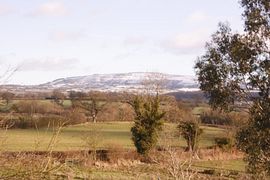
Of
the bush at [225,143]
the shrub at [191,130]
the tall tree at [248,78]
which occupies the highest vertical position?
the tall tree at [248,78]

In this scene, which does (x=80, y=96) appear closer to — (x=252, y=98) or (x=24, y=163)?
(x=252, y=98)

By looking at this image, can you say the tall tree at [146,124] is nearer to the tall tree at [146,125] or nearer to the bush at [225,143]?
the tall tree at [146,125]

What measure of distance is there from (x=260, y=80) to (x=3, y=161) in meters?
14.9

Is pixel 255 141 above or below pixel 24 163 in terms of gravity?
below

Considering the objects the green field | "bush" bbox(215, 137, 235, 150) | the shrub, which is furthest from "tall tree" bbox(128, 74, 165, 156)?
"bush" bbox(215, 137, 235, 150)

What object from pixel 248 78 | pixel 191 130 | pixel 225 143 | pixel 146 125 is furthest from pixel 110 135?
pixel 248 78

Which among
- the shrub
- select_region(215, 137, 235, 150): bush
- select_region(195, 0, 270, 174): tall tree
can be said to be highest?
select_region(195, 0, 270, 174): tall tree

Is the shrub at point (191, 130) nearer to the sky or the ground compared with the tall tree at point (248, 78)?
nearer to the ground

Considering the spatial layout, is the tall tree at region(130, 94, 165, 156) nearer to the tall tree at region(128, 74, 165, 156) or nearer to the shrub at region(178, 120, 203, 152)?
the tall tree at region(128, 74, 165, 156)

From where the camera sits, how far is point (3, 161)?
5.01m

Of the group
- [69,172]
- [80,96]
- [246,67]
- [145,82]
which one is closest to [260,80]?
[246,67]

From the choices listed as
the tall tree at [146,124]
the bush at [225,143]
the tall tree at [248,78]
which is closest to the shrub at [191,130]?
the bush at [225,143]

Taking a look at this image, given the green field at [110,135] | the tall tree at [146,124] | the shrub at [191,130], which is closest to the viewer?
the tall tree at [146,124]

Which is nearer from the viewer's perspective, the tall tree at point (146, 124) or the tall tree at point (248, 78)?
the tall tree at point (248, 78)
